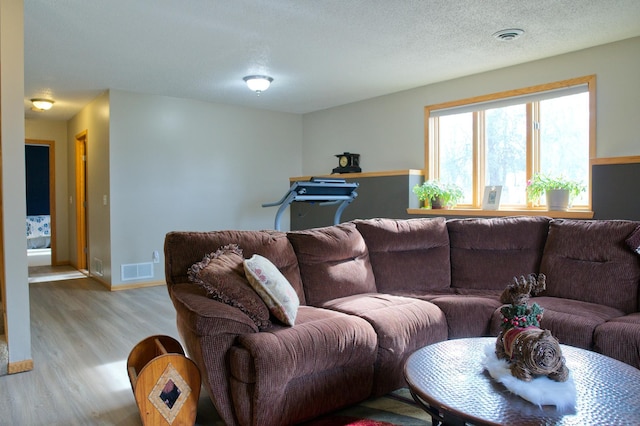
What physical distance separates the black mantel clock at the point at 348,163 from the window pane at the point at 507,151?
1.80m

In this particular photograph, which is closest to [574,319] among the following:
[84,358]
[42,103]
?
[84,358]

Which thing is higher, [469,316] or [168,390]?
[469,316]

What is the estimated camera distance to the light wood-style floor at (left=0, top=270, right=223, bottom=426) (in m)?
2.32

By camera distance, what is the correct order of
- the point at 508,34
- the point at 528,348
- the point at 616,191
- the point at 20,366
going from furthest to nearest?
the point at 616,191 → the point at 508,34 → the point at 20,366 → the point at 528,348

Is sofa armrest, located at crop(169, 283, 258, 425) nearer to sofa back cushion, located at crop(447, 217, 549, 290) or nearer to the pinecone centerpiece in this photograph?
the pinecone centerpiece

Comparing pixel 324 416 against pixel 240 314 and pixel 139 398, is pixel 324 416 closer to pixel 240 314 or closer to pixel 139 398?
pixel 240 314

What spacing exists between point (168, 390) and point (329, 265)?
1.26 m

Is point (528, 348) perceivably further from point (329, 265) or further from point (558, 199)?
point (558, 199)

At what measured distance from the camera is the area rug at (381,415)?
2195 millimetres

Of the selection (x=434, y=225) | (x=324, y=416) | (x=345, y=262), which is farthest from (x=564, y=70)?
(x=324, y=416)

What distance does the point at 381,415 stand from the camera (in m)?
2.28

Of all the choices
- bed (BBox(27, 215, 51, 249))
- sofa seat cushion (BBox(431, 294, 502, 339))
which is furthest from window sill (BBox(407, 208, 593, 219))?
bed (BBox(27, 215, 51, 249))

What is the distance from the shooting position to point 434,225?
348cm

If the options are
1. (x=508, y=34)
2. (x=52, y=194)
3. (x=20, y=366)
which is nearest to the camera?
(x=20, y=366)
